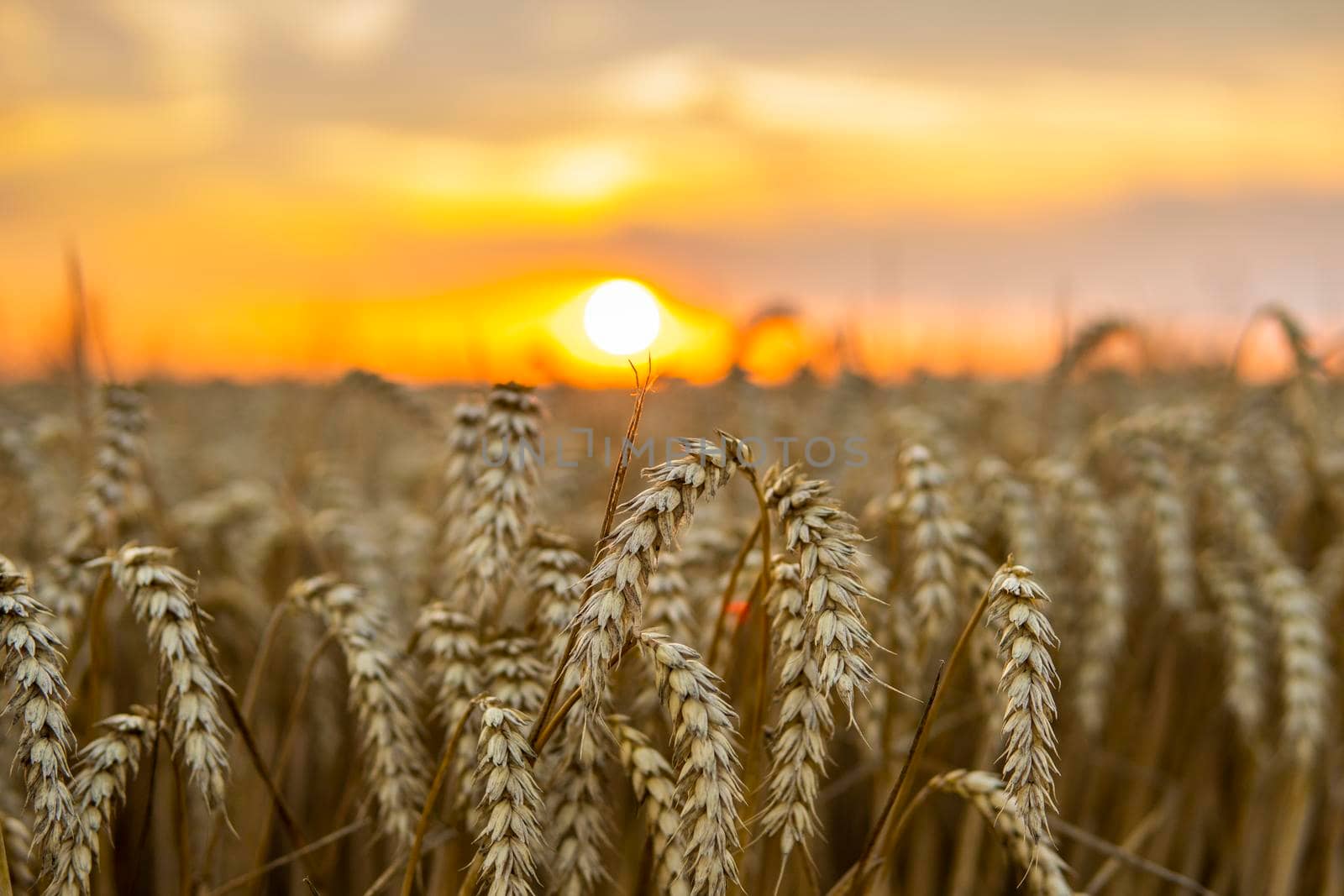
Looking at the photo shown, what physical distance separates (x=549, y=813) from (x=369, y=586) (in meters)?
1.22

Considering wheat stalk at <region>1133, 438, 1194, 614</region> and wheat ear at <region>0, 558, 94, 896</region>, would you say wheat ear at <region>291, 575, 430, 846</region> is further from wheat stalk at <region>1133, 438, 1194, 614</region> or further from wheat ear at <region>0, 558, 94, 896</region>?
wheat stalk at <region>1133, 438, 1194, 614</region>

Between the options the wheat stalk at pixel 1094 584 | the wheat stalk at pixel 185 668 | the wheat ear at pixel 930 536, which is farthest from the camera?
the wheat stalk at pixel 1094 584

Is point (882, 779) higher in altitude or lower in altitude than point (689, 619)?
lower

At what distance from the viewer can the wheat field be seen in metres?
1.20

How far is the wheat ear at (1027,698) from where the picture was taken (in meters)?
1.15

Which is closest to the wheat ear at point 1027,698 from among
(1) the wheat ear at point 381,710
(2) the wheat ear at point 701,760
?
(2) the wheat ear at point 701,760

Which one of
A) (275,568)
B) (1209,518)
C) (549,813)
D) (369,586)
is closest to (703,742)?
(549,813)

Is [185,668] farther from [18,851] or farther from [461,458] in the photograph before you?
[18,851]

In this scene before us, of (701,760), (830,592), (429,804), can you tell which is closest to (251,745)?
(429,804)

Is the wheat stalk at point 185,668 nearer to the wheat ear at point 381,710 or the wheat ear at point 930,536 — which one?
the wheat ear at point 381,710

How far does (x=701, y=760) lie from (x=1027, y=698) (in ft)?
1.40

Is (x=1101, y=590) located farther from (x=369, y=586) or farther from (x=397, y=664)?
(x=369, y=586)

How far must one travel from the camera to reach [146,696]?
2.84 metres

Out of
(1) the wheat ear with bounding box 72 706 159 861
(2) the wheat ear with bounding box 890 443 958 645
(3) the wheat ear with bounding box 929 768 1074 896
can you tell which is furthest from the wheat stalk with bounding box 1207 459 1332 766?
(1) the wheat ear with bounding box 72 706 159 861
